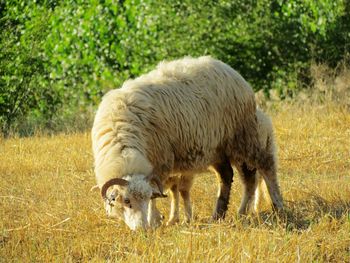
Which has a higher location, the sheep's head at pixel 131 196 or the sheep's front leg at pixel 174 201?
the sheep's head at pixel 131 196

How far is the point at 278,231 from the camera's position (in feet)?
21.2

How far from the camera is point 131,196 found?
22.6ft

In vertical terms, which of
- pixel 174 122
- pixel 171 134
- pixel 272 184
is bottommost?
pixel 272 184

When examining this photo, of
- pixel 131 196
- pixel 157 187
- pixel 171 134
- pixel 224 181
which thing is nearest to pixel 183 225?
pixel 157 187

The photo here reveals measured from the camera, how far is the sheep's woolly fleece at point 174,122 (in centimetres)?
719

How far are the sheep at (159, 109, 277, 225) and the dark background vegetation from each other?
22.4 ft

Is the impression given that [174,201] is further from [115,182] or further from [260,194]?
[115,182]

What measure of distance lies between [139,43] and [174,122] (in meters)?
8.45

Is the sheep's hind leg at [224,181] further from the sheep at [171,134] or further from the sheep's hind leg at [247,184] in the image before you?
the sheep's hind leg at [247,184]

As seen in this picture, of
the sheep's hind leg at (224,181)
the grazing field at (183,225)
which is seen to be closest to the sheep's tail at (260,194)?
the grazing field at (183,225)

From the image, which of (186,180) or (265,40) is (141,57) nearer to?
(265,40)

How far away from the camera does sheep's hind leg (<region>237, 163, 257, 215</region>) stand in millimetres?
8344

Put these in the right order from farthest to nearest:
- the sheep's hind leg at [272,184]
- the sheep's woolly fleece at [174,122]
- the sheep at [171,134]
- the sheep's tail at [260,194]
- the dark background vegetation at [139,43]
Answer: the dark background vegetation at [139,43]
the sheep's tail at [260,194]
the sheep's hind leg at [272,184]
the sheep's woolly fleece at [174,122]
the sheep at [171,134]

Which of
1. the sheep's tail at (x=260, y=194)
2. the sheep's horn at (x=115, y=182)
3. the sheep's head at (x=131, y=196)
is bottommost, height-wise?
the sheep's tail at (x=260, y=194)
